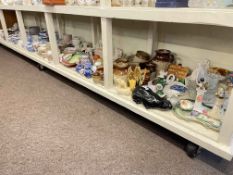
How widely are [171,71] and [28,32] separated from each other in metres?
1.56

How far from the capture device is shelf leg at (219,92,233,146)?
52 centimetres

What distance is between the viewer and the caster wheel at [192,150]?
0.65m

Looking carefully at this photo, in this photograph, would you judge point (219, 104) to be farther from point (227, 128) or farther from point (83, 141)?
point (83, 141)

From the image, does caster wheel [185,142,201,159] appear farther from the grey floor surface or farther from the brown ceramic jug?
the brown ceramic jug

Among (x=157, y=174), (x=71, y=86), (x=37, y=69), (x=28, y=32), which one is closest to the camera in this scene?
(x=157, y=174)

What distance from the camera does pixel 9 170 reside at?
639 millimetres

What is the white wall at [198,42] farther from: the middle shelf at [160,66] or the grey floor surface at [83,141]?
the grey floor surface at [83,141]

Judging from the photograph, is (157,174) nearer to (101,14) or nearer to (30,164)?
(30,164)

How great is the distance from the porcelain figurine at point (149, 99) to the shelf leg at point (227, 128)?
0.21m

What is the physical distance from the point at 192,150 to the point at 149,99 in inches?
9.6

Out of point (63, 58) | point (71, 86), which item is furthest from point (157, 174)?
point (63, 58)

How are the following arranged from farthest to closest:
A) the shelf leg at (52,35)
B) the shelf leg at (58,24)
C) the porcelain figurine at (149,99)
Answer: the shelf leg at (58,24), the shelf leg at (52,35), the porcelain figurine at (149,99)

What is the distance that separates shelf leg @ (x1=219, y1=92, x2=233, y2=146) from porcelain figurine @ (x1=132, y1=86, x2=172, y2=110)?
0.21 m

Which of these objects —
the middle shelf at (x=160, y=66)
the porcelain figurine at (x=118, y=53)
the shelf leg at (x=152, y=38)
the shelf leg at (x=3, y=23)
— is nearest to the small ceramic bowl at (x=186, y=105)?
the middle shelf at (x=160, y=66)
